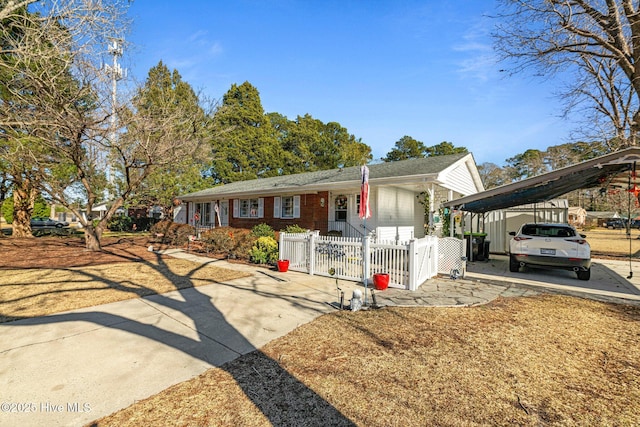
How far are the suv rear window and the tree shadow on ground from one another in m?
7.62

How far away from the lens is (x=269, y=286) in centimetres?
735

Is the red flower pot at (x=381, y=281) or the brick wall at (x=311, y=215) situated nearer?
the red flower pot at (x=381, y=281)

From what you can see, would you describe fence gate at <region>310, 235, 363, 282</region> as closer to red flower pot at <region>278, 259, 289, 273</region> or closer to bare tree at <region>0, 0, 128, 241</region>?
red flower pot at <region>278, 259, 289, 273</region>

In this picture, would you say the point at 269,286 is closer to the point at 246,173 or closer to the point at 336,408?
the point at 336,408

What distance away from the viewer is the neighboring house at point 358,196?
1182cm

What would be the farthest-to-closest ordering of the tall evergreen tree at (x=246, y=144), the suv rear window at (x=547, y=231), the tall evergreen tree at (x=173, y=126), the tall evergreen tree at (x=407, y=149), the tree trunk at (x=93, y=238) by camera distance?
the tall evergreen tree at (x=407, y=149), the tall evergreen tree at (x=246, y=144), the tree trunk at (x=93, y=238), the tall evergreen tree at (x=173, y=126), the suv rear window at (x=547, y=231)

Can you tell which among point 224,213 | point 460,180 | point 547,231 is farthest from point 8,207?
point 547,231

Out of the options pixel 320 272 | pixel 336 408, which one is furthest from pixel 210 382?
pixel 320 272

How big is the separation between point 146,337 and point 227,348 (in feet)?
4.18

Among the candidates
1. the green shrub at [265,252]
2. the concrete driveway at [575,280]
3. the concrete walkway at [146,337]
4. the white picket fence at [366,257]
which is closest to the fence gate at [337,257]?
the white picket fence at [366,257]

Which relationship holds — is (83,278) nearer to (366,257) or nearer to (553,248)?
(366,257)

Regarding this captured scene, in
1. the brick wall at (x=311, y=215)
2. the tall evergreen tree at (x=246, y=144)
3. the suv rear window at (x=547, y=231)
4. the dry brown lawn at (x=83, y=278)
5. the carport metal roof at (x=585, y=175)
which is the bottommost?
the dry brown lawn at (x=83, y=278)

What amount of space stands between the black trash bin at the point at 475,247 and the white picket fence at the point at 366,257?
149 inches

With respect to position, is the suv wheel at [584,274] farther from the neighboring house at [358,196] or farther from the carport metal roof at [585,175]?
the neighboring house at [358,196]
